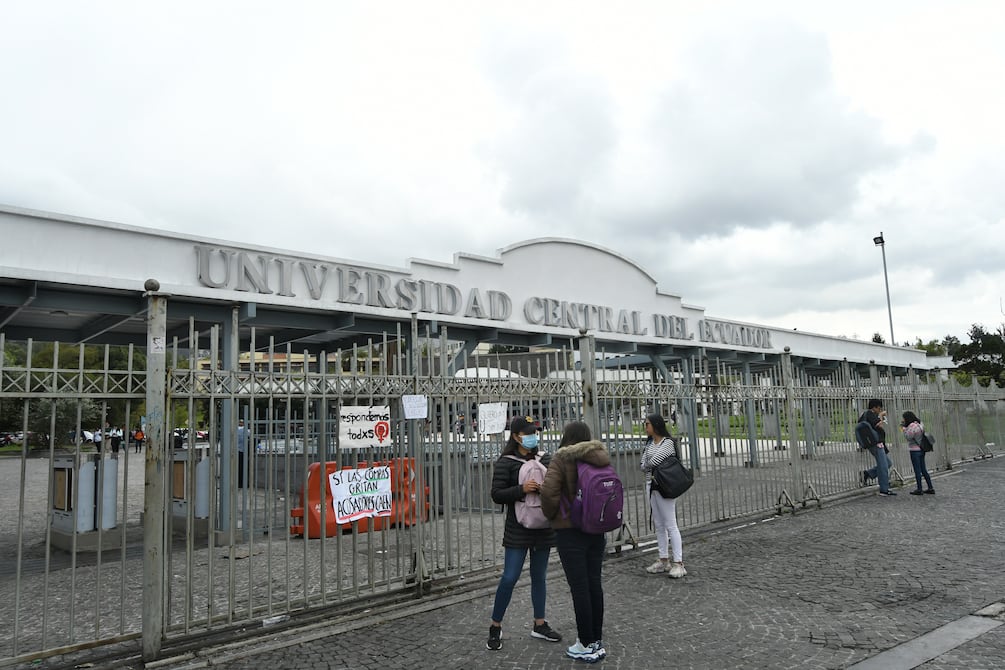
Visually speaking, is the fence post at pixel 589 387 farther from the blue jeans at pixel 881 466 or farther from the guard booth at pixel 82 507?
the blue jeans at pixel 881 466

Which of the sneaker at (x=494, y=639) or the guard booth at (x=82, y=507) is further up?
the guard booth at (x=82, y=507)

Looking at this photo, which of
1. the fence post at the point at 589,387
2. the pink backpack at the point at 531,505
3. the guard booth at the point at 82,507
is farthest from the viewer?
the guard booth at the point at 82,507

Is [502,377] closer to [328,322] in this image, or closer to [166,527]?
[166,527]

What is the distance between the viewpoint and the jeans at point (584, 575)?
4547 millimetres

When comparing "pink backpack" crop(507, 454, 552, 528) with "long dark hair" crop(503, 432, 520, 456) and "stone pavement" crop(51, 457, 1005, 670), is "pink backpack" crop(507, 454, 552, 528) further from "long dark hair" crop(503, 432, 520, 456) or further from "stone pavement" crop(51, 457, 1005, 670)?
"stone pavement" crop(51, 457, 1005, 670)

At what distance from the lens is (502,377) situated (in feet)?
25.1

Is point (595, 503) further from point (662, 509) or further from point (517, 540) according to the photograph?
point (662, 509)

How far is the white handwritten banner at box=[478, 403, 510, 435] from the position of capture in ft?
23.2

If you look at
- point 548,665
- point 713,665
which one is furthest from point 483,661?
point 713,665

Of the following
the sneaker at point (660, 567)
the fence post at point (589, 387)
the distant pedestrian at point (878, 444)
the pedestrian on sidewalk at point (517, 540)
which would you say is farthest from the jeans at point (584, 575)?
the distant pedestrian at point (878, 444)

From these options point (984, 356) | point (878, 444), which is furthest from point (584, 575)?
point (984, 356)

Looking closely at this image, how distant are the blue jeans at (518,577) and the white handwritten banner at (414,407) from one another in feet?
6.38

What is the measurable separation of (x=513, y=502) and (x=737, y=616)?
7.66ft

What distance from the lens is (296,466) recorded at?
30.8 feet
